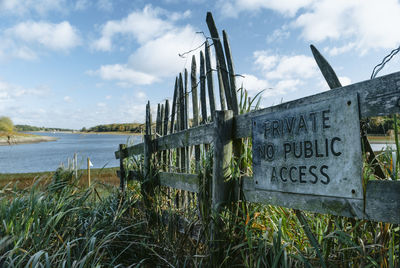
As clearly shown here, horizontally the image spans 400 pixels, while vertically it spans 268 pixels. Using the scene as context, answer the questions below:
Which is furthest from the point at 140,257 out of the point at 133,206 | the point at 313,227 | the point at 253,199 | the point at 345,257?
the point at 345,257

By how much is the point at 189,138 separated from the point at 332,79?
5.30 feet

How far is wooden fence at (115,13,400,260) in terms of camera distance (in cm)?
149

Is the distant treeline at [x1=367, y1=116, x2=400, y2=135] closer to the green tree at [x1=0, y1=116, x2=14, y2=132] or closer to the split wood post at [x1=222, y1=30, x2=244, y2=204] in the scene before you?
the split wood post at [x1=222, y1=30, x2=244, y2=204]

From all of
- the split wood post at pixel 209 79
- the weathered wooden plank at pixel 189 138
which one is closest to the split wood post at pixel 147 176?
the weathered wooden plank at pixel 189 138

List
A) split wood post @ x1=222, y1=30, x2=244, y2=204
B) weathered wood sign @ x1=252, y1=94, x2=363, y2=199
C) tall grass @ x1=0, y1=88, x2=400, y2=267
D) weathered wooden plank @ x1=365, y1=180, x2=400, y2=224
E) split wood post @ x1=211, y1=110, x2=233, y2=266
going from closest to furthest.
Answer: weathered wooden plank @ x1=365, y1=180, x2=400, y2=224 < weathered wood sign @ x1=252, y1=94, x2=363, y2=199 < tall grass @ x1=0, y1=88, x2=400, y2=267 < split wood post @ x1=211, y1=110, x2=233, y2=266 < split wood post @ x1=222, y1=30, x2=244, y2=204

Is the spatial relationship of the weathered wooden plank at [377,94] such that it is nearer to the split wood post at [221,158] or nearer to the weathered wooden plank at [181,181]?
the split wood post at [221,158]

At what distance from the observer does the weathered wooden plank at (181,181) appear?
3.00 metres

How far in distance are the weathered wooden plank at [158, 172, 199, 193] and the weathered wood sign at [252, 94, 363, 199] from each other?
0.91 m

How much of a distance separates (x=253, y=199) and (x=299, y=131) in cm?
68

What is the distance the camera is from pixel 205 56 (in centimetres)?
351

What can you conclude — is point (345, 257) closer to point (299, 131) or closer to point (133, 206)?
point (299, 131)

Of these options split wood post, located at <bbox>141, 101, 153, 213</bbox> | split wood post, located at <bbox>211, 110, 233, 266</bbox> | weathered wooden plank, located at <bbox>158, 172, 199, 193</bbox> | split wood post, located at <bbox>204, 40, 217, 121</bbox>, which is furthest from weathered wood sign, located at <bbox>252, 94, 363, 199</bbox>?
split wood post, located at <bbox>141, 101, 153, 213</bbox>

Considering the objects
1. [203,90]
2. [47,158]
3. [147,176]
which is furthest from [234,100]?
[47,158]

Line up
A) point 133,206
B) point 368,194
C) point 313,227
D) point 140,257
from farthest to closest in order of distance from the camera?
point 133,206
point 140,257
point 313,227
point 368,194
